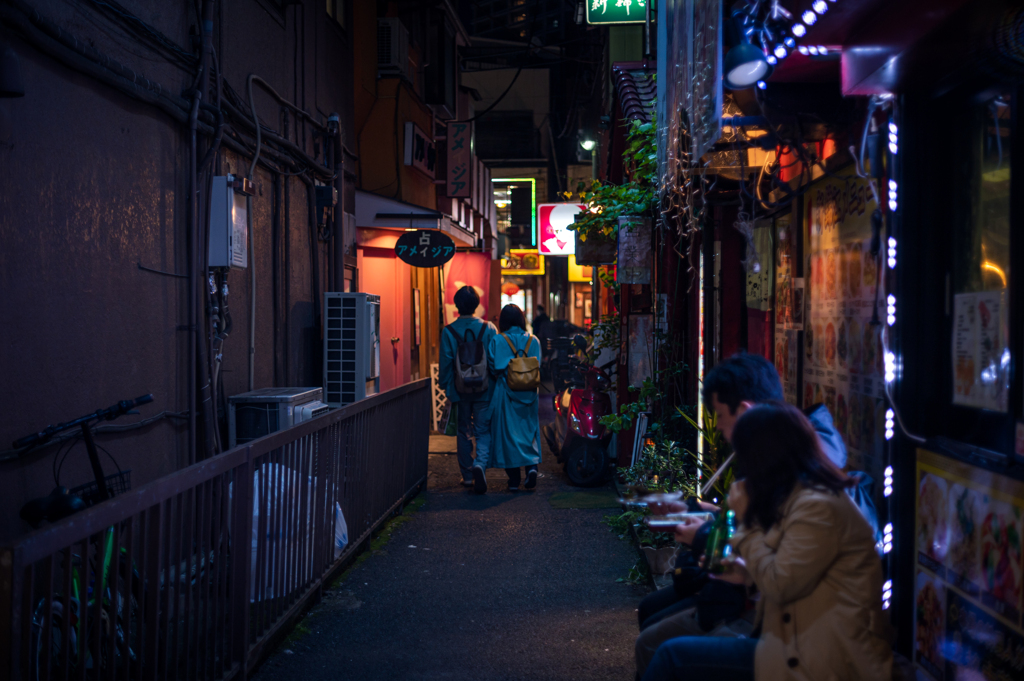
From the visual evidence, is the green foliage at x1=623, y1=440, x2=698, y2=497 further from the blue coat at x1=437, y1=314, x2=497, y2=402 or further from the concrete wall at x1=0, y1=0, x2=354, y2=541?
the concrete wall at x1=0, y1=0, x2=354, y2=541

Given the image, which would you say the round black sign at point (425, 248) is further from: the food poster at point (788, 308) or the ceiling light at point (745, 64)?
the ceiling light at point (745, 64)

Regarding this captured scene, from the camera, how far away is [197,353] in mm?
6523

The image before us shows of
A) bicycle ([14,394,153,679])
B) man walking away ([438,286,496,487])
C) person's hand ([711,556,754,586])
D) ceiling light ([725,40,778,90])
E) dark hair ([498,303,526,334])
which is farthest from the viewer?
dark hair ([498,303,526,334])

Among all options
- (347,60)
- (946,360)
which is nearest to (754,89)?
(946,360)

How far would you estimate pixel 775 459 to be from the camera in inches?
108

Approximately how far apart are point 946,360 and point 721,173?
106 inches

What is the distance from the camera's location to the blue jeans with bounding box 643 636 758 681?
2.79m

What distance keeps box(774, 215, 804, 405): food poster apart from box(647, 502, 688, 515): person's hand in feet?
7.74

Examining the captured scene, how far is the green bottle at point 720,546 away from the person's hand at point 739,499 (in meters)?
0.04

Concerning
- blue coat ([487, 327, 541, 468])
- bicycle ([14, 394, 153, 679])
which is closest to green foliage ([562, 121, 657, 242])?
blue coat ([487, 327, 541, 468])

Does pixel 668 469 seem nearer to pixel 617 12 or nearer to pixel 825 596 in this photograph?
pixel 825 596

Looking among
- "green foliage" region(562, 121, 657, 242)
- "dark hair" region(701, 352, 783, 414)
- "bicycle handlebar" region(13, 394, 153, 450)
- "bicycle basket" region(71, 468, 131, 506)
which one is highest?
"green foliage" region(562, 121, 657, 242)

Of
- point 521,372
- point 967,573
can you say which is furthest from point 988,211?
point 521,372

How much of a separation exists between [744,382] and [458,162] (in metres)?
13.2
